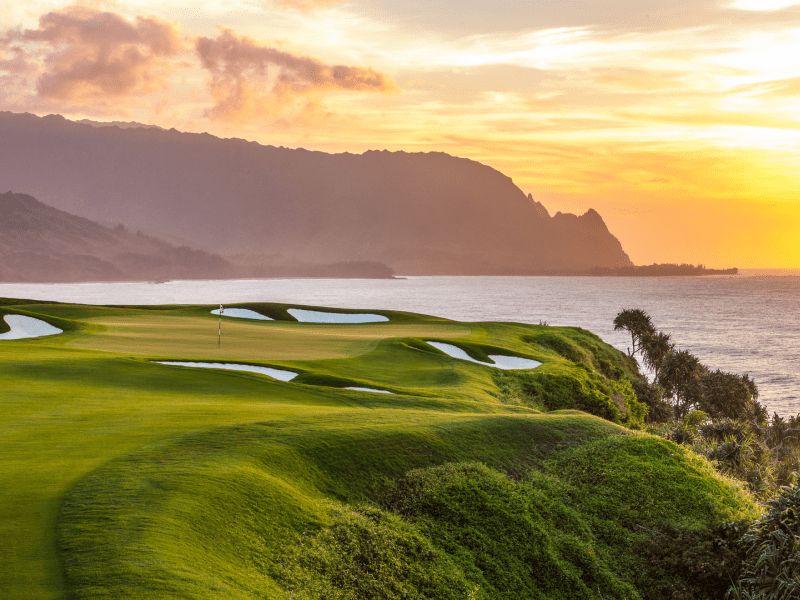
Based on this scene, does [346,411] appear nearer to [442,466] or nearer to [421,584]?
[442,466]

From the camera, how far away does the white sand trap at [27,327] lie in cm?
3110

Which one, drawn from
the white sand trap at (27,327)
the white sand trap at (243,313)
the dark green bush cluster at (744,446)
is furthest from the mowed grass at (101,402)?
the white sand trap at (243,313)

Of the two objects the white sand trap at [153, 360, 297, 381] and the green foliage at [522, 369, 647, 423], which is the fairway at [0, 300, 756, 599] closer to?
the white sand trap at [153, 360, 297, 381]

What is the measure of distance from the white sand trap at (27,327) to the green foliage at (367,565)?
26.0 m

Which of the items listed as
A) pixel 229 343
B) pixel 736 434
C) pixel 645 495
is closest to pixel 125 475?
pixel 645 495

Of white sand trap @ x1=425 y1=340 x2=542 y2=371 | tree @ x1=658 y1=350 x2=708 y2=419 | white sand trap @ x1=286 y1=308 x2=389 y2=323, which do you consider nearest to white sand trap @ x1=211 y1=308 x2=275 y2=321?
white sand trap @ x1=286 y1=308 x2=389 y2=323

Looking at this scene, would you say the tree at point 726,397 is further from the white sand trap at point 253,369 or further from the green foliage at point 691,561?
the green foliage at point 691,561

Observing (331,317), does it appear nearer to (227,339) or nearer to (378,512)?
(227,339)

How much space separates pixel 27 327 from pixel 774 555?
3239cm

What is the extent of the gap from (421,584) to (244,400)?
861cm

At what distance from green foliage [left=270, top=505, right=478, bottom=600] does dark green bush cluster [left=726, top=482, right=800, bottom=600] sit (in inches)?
199

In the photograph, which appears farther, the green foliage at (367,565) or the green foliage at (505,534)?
the green foliage at (505,534)

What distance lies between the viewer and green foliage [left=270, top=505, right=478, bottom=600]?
29.3ft

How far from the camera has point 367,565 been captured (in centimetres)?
978
